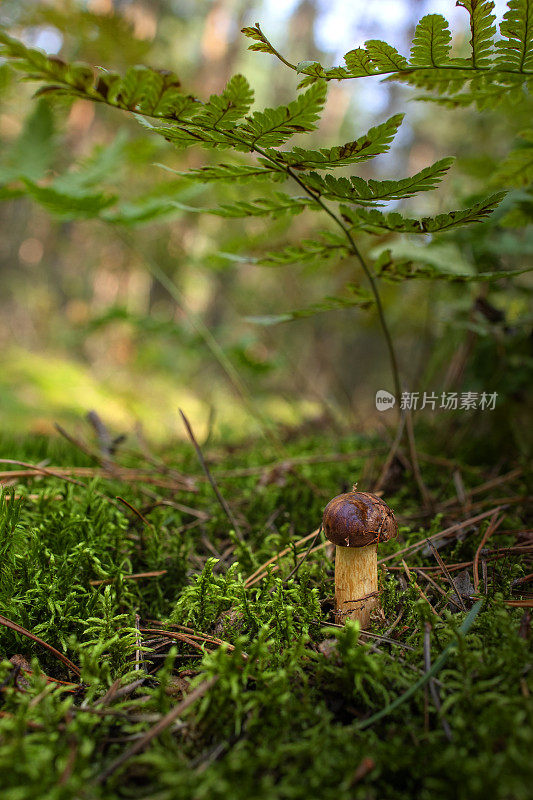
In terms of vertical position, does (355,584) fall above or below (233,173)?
below

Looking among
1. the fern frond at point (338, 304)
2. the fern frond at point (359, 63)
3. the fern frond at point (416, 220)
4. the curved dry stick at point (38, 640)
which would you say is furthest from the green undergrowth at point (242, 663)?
the fern frond at point (359, 63)

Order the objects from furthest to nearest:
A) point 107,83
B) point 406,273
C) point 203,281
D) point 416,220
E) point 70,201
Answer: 1. point 203,281
2. point 70,201
3. point 406,273
4. point 416,220
5. point 107,83

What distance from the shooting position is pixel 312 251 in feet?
5.94

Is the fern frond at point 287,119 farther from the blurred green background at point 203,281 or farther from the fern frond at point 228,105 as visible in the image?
the blurred green background at point 203,281

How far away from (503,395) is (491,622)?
152 cm

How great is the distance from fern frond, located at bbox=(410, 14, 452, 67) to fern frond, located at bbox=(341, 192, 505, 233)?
0.44 m

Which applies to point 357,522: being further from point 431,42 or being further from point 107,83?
point 431,42

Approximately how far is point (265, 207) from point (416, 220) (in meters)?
0.57

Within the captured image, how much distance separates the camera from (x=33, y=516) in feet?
5.30

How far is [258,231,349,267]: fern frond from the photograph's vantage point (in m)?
1.74

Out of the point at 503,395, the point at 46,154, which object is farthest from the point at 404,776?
the point at 46,154

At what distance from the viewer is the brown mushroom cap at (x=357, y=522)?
4.07ft

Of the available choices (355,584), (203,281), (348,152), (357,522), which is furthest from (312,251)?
(203,281)

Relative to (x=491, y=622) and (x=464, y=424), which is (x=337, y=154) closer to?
(x=491, y=622)
